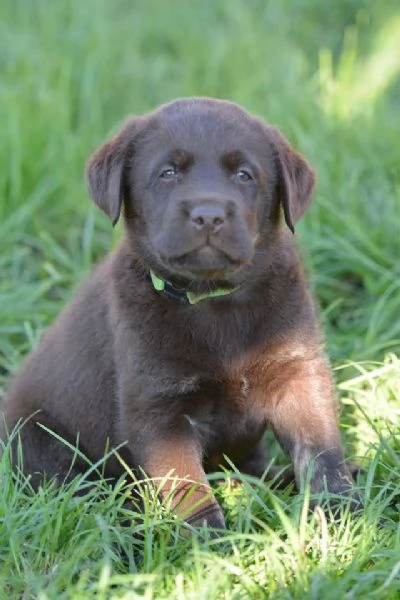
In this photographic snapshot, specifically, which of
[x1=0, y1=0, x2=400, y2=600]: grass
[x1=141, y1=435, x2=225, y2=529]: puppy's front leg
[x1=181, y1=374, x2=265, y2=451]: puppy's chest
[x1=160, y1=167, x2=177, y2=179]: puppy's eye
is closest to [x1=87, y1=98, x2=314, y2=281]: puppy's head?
[x1=160, y1=167, x2=177, y2=179]: puppy's eye

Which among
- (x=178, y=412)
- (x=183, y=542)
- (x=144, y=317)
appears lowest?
(x=183, y=542)

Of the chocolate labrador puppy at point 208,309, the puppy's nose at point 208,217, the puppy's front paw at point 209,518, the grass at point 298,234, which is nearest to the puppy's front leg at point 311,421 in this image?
the chocolate labrador puppy at point 208,309

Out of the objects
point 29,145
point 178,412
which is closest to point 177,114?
point 178,412

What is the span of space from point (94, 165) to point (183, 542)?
131 centimetres

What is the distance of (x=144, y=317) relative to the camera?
380cm

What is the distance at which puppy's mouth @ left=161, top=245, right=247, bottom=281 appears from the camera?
3492 millimetres

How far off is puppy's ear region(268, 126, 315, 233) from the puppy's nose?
0.41 meters

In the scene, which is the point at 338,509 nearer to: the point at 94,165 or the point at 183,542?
the point at 183,542

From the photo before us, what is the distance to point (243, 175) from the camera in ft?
12.1

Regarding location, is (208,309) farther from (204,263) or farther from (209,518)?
(209,518)

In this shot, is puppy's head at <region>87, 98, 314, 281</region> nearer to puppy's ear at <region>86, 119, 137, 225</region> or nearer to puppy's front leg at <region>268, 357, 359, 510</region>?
puppy's ear at <region>86, 119, 137, 225</region>

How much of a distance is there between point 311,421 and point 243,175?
84 centimetres

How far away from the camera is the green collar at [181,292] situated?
12.5 feet

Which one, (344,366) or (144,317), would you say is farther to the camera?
(344,366)
